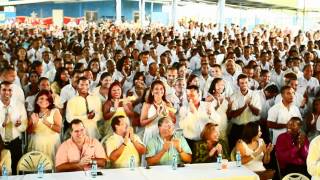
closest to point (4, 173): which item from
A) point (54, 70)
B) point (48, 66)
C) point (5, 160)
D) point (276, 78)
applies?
point (5, 160)

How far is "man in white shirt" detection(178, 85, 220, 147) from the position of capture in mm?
6898

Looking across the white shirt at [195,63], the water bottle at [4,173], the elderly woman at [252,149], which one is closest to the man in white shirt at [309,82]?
the elderly woman at [252,149]

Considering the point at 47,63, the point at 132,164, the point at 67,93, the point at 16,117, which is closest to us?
the point at 132,164

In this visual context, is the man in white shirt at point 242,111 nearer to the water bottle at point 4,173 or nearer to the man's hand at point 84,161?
the man's hand at point 84,161

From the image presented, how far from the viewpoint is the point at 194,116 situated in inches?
275

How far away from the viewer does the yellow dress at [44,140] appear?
6359 mm

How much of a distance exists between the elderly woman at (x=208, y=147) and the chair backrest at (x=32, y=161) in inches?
65.7

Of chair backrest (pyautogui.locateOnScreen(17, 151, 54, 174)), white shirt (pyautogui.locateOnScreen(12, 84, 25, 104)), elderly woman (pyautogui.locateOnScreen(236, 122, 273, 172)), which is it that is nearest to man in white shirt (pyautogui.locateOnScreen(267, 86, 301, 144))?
elderly woman (pyautogui.locateOnScreen(236, 122, 273, 172))

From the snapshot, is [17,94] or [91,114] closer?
[91,114]

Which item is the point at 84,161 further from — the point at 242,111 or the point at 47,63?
the point at 47,63

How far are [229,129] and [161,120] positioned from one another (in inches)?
63.9

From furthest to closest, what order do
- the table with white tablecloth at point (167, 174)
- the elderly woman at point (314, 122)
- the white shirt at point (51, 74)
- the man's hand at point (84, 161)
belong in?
the white shirt at point (51, 74)
the elderly woman at point (314, 122)
the man's hand at point (84, 161)
the table with white tablecloth at point (167, 174)

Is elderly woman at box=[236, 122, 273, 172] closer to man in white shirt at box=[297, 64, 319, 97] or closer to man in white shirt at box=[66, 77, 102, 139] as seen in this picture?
man in white shirt at box=[66, 77, 102, 139]

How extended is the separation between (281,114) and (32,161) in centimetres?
317
